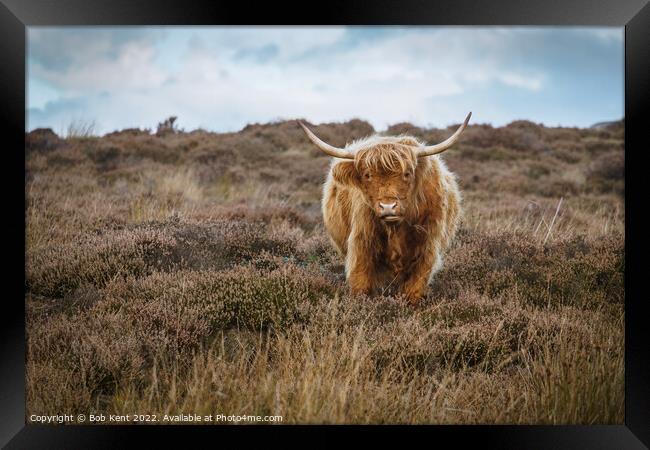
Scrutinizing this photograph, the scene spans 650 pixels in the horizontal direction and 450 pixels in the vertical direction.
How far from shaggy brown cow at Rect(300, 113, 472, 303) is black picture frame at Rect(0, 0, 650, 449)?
3.10 ft

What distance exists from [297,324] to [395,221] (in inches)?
42.2

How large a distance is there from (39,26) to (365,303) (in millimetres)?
2986

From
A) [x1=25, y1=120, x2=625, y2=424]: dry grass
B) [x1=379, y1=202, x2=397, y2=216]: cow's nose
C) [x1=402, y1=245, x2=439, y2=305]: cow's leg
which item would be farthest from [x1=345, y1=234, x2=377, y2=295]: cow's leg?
[x1=379, y1=202, x2=397, y2=216]: cow's nose

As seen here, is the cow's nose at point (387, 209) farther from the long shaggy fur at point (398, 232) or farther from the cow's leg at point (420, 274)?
the cow's leg at point (420, 274)

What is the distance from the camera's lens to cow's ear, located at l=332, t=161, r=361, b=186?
3.65 metres

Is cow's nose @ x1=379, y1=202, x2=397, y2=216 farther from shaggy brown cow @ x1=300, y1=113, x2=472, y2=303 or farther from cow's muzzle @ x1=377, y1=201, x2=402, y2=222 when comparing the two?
shaggy brown cow @ x1=300, y1=113, x2=472, y2=303

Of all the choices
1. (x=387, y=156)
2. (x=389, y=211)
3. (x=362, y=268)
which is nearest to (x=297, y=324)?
(x=362, y=268)

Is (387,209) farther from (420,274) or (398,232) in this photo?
(420,274)

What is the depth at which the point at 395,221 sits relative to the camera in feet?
11.6

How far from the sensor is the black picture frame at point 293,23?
2.97 meters

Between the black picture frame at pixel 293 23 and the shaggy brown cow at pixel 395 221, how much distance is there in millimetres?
943

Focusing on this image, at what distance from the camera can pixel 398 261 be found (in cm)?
382

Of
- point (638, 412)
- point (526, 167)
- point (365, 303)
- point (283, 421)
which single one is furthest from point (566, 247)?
point (526, 167)

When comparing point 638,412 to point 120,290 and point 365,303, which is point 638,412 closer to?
point 365,303
